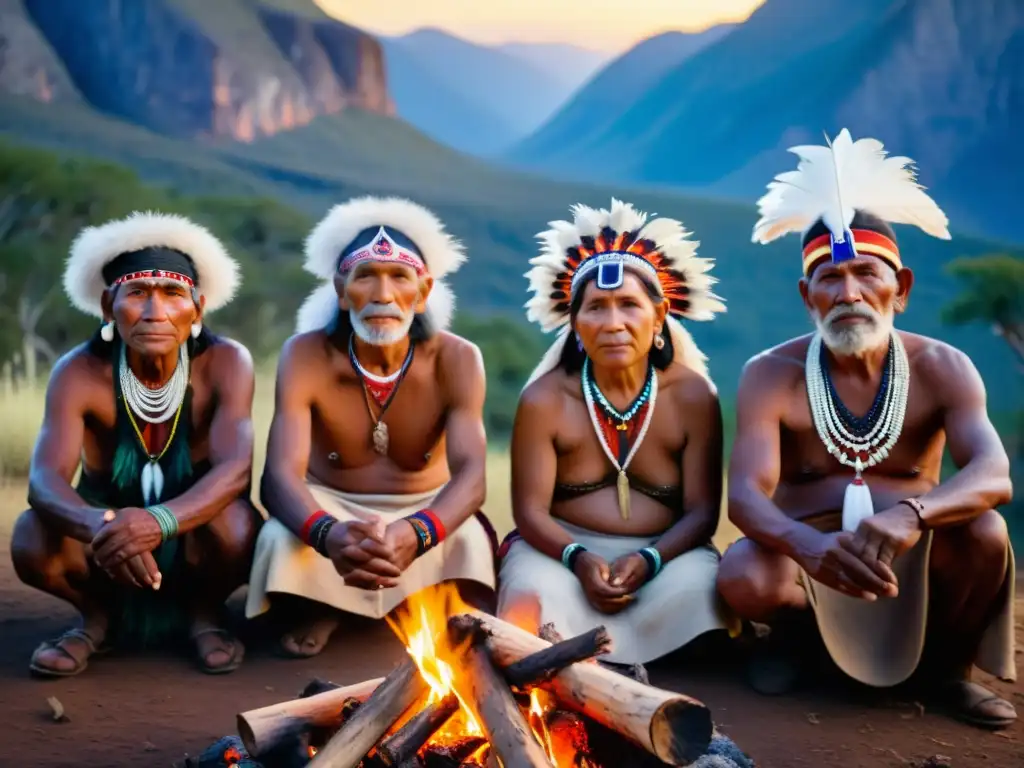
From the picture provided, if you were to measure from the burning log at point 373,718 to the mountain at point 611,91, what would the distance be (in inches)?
837

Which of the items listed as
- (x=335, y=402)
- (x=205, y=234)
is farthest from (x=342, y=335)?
(x=205, y=234)

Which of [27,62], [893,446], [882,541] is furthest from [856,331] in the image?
[27,62]

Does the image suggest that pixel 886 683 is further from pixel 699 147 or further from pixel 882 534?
pixel 699 147

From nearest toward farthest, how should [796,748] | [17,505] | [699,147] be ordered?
[796,748], [17,505], [699,147]

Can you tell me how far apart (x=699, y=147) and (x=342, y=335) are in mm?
19002

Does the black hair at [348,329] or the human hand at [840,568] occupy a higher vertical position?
the black hair at [348,329]

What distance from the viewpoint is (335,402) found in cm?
527

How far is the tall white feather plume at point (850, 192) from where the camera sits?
475cm

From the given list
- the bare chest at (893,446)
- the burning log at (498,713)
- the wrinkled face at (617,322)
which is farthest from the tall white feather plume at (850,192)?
the burning log at (498,713)

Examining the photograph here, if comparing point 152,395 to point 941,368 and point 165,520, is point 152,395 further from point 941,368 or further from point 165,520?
point 941,368

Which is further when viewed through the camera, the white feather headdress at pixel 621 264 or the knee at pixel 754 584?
the white feather headdress at pixel 621 264

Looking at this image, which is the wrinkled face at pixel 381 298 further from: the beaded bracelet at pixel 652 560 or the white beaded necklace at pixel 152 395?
the beaded bracelet at pixel 652 560

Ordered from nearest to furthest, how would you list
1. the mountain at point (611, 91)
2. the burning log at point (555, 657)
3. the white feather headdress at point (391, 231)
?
the burning log at point (555, 657)
the white feather headdress at point (391, 231)
the mountain at point (611, 91)

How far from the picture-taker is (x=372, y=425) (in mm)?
5309
